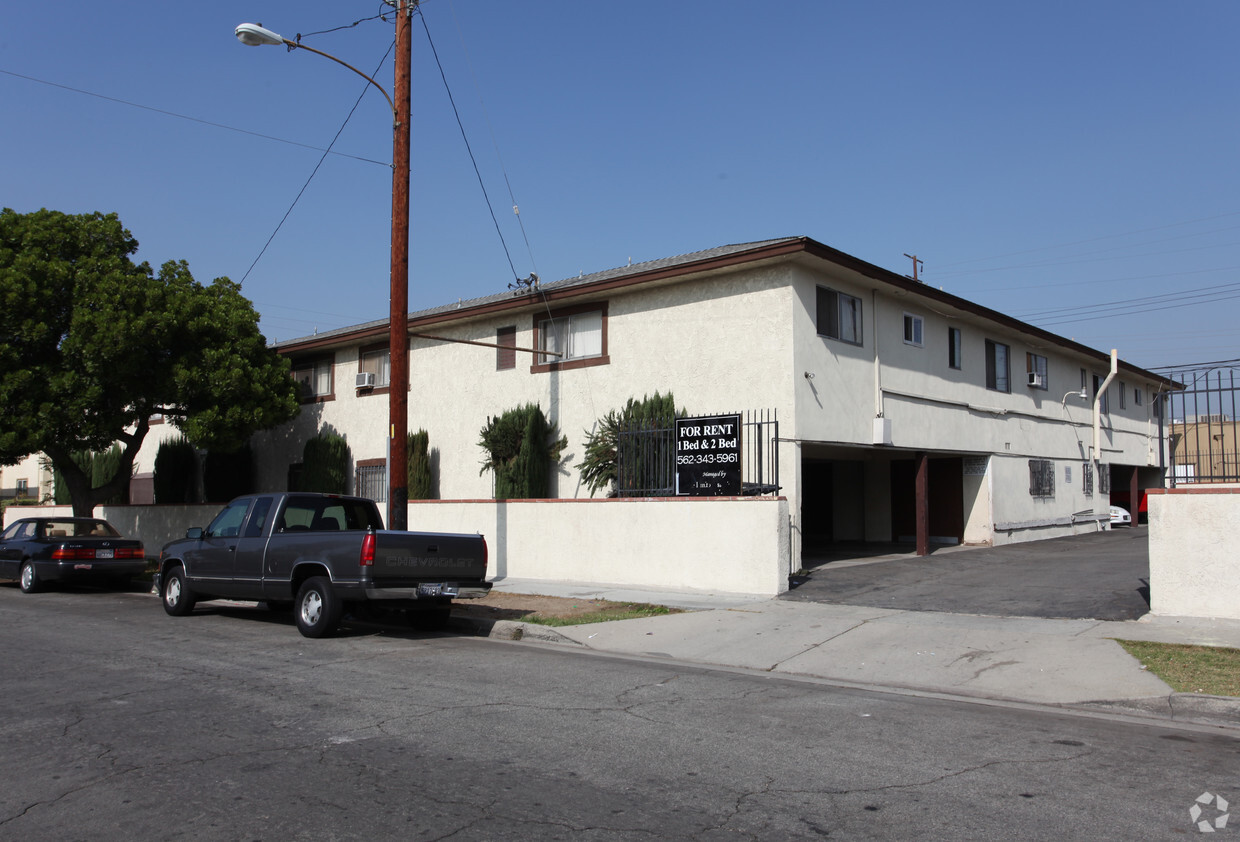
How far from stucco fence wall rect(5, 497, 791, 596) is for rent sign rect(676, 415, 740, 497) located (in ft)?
1.30

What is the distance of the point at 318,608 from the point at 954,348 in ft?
51.6

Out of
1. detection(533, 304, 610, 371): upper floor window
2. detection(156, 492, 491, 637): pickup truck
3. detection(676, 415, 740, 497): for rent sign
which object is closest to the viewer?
detection(156, 492, 491, 637): pickup truck

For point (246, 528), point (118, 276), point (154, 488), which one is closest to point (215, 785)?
point (246, 528)

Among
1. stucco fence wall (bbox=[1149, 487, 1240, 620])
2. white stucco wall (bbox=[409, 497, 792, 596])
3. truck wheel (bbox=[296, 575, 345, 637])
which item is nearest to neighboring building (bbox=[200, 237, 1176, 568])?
white stucco wall (bbox=[409, 497, 792, 596])

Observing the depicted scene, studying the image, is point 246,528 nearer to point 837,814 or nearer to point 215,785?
point 215,785

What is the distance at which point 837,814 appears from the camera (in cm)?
499

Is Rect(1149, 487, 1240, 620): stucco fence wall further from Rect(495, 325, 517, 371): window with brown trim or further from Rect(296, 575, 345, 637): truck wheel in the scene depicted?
Rect(495, 325, 517, 371): window with brown trim

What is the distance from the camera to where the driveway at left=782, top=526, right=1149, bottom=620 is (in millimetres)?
12734

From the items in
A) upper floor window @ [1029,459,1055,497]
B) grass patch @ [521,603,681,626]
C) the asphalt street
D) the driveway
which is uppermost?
upper floor window @ [1029,459,1055,497]

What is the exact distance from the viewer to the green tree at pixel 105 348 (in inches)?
792

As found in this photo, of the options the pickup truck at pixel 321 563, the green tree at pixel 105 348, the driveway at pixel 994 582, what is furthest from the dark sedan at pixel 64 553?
the driveway at pixel 994 582

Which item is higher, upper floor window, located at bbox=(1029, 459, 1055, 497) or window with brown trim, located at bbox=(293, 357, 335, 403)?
window with brown trim, located at bbox=(293, 357, 335, 403)

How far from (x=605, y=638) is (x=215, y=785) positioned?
253 inches

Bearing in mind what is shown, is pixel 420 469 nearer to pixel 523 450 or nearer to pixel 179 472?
pixel 523 450
